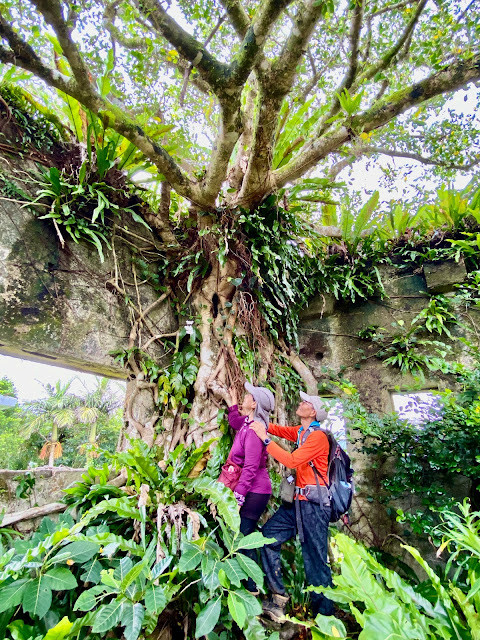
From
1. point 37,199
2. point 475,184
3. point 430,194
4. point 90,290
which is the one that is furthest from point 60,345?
point 430,194

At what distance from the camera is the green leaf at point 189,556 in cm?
173

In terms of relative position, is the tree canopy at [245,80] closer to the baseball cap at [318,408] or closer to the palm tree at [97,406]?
the baseball cap at [318,408]

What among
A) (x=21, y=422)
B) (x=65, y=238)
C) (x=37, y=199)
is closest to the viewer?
(x=37, y=199)

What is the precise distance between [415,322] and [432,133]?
3186mm

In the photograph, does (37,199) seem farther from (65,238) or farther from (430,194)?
(430,194)

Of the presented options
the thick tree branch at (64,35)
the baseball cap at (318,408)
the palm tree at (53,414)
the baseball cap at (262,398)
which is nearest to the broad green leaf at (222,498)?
the baseball cap at (262,398)

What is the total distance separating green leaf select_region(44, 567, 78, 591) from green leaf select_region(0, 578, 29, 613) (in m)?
0.10

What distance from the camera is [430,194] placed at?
5.37 metres

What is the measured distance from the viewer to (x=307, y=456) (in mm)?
2281

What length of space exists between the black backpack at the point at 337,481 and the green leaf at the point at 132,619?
1.25 metres

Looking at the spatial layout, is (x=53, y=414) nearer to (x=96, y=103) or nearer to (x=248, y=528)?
(x=248, y=528)

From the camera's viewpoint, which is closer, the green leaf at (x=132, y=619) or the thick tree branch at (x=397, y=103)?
the green leaf at (x=132, y=619)

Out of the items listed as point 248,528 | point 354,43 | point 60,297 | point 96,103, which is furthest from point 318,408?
point 354,43

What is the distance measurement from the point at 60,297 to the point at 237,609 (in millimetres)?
2560
